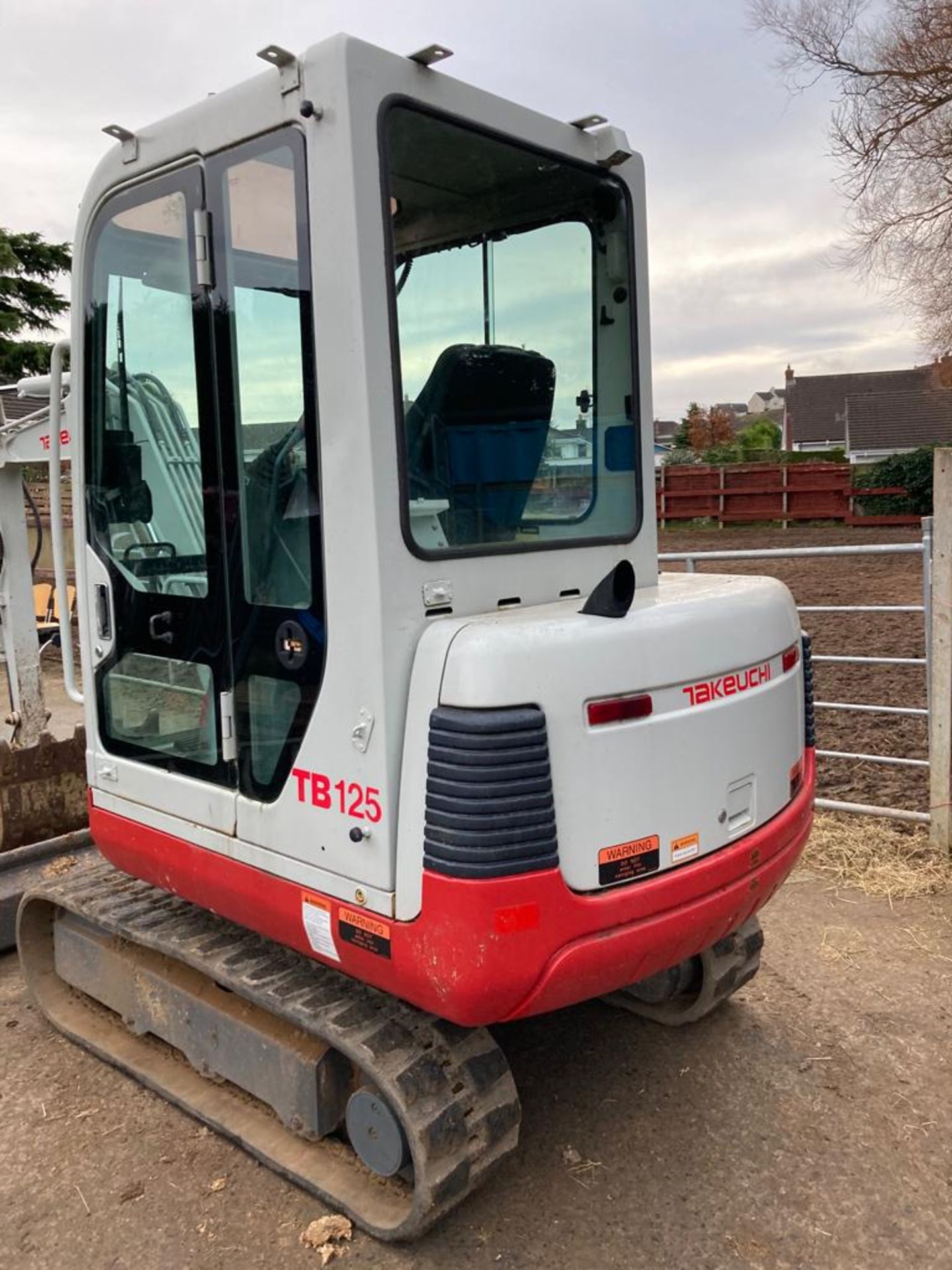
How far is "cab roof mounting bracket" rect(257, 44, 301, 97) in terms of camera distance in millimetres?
2326

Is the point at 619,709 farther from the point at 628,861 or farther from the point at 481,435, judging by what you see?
the point at 481,435

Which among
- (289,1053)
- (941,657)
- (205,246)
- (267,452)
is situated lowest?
(289,1053)

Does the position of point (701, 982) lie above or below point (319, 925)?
below

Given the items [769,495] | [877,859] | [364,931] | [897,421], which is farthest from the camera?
[897,421]

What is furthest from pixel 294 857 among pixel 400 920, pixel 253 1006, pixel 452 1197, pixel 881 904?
pixel 881 904

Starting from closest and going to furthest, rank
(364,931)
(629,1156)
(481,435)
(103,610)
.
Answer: (364,931)
(481,435)
(629,1156)
(103,610)

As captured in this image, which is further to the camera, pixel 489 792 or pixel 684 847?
pixel 684 847

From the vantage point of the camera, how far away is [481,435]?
2.70 metres

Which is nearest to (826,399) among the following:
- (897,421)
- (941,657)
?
(897,421)

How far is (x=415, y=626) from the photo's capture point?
237 centimetres

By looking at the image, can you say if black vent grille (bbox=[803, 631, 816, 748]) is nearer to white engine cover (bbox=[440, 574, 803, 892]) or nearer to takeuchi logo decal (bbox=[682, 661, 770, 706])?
white engine cover (bbox=[440, 574, 803, 892])

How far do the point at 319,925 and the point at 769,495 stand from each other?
2544 centimetres

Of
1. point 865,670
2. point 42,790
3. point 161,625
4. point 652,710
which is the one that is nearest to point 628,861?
point 652,710

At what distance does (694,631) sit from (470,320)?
102 centimetres
